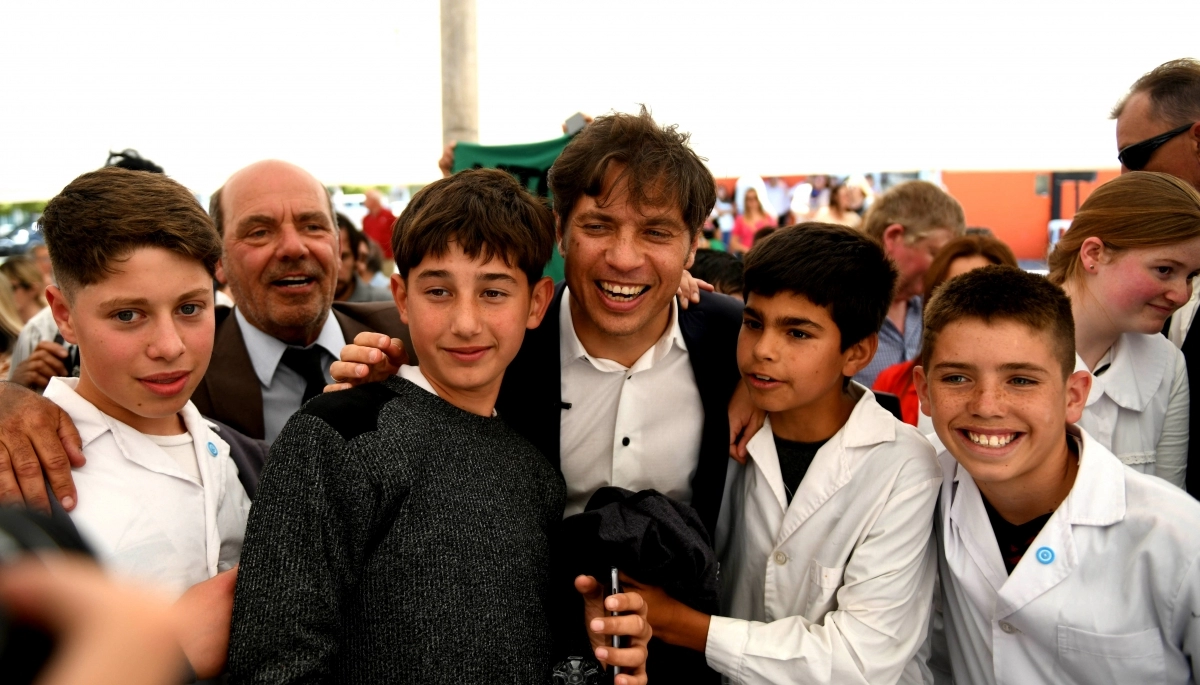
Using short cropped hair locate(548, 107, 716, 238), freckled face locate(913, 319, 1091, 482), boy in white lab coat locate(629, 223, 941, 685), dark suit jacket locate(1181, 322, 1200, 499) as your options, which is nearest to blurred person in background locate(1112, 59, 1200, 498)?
dark suit jacket locate(1181, 322, 1200, 499)

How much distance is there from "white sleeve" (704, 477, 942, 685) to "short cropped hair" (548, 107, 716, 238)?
0.97 meters

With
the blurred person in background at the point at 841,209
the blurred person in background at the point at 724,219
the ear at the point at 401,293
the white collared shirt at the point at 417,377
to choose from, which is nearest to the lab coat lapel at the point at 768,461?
the white collared shirt at the point at 417,377

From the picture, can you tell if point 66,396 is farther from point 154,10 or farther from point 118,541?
point 154,10

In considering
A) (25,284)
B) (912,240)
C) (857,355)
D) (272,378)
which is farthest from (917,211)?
(25,284)

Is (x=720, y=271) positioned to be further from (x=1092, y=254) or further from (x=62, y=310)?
(x=62, y=310)

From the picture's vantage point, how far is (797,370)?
2.12 m

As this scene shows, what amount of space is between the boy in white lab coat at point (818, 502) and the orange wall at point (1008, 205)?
12.7 metres

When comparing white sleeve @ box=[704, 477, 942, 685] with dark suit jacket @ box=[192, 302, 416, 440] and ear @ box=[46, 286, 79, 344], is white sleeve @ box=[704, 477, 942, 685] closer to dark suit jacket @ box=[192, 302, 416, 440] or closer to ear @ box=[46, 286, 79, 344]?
dark suit jacket @ box=[192, 302, 416, 440]

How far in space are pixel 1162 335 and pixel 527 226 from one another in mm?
2151

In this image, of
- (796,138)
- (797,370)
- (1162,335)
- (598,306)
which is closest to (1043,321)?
(797,370)

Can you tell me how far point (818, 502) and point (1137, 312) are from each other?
1.19m

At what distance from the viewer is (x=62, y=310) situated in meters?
1.78

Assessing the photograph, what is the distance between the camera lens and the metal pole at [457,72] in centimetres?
843

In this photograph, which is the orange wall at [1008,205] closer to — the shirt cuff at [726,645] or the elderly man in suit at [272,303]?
the elderly man in suit at [272,303]
